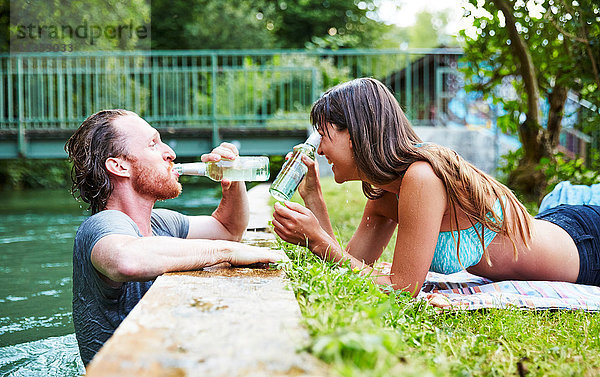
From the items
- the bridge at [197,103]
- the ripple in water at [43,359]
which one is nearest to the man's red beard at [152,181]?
the ripple in water at [43,359]

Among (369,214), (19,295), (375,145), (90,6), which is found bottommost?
(19,295)

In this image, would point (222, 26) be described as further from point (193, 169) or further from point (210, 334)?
point (210, 334)

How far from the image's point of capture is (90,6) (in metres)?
21.7

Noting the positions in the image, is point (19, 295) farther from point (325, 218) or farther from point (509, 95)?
point (509, 95)

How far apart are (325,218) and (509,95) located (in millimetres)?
12377

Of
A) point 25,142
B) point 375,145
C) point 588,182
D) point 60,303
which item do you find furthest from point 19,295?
point 25,142

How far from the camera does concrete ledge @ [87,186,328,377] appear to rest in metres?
1.39

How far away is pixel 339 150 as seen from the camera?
3.10 m

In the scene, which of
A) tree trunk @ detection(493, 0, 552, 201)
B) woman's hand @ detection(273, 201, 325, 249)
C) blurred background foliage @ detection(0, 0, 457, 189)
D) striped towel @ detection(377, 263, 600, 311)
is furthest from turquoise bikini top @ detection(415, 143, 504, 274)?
blurred background foliage @ detection(0, 0, 457, 189)

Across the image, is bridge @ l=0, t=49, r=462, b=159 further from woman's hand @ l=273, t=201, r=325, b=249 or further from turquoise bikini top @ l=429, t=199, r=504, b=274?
woman's hand @ l=273, t=201, r=325, b=249

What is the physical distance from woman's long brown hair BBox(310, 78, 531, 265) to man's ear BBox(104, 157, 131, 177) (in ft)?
3.15

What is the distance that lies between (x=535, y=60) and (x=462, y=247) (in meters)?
5.51

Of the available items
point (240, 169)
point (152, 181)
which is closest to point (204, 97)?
point (240, 169)

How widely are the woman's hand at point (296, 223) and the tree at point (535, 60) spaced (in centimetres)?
372
